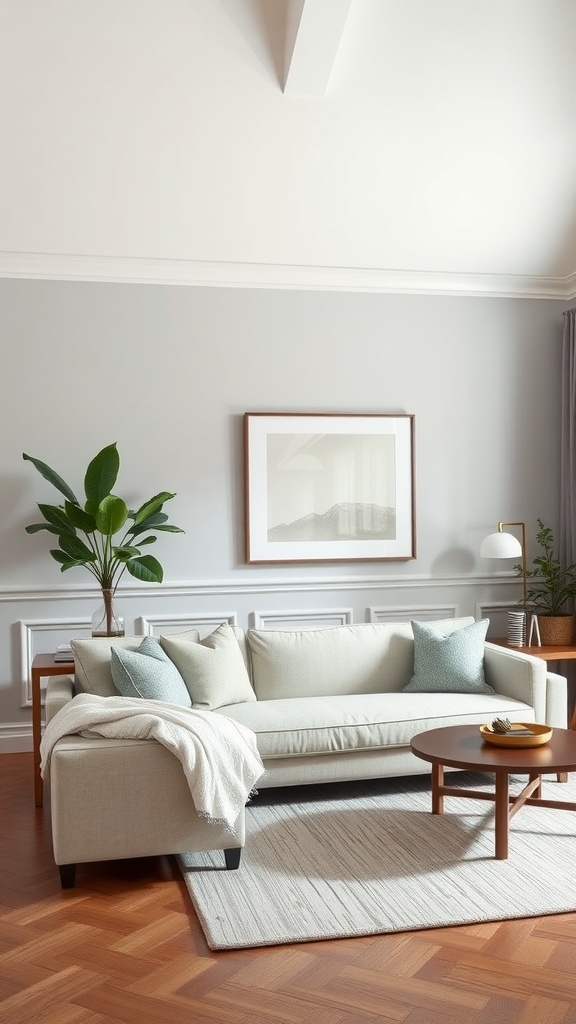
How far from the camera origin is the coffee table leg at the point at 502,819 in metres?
3.56

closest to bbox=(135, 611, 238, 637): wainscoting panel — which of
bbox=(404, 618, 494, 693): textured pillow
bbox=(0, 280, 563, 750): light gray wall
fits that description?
bbox=(0, 280, 563, 750): light gray wall

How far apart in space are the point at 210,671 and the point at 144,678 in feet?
1.32

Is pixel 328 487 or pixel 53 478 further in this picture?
pixel 328 487

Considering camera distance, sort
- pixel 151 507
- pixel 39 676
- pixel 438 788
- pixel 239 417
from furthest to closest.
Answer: pixel 239 417
pixel 151 507
pixel 39 676
pixel 438 788

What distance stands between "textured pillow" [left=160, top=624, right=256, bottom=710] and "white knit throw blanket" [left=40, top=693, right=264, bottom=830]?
606mm

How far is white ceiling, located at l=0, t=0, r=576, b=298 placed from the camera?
4.42 meters

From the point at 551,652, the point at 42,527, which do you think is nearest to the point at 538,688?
the point at 551,652

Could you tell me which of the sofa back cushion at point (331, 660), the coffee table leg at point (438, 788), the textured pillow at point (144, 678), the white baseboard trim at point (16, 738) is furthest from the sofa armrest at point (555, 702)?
the white baseboard trim at point (16, 738)

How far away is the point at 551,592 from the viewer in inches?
234

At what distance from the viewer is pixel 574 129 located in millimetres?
5207

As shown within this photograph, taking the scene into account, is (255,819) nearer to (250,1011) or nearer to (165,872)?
(165,872)

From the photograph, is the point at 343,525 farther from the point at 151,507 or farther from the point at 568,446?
the point at 568,446

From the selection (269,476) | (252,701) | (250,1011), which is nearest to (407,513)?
(269,476)

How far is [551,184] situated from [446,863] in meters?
3.93
